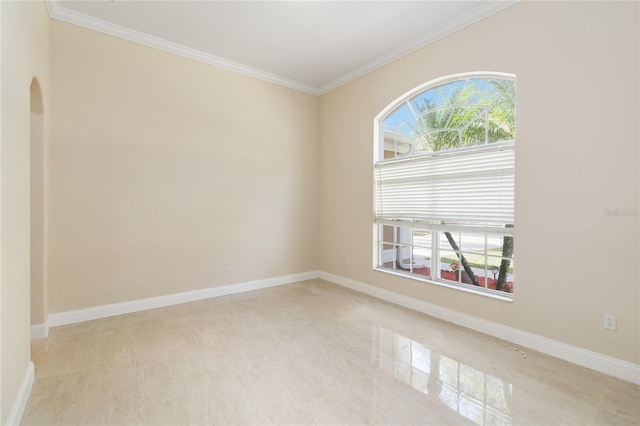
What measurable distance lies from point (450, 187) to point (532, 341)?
1711 mm

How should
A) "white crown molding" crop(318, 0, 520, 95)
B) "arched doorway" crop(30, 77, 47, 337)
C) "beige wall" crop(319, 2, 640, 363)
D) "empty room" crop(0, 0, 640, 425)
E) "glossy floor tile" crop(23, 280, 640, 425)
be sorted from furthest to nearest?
"white crown molding" crop(318, 0, 520, 95) → "arched doorway" crop(30, 77, 47, 337) → "beige wall" crop(319, 2, 640, 363) → "empty room" crop(0, 0, 640, 425) → "glossy floor tile" crop(23, 280, 640, 425)

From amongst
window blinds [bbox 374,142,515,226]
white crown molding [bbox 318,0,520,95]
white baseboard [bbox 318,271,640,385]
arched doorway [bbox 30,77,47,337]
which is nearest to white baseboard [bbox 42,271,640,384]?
white baseboard [bbox 318,271,640,385]

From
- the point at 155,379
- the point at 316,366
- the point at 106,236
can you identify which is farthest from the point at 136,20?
the point at 316,366

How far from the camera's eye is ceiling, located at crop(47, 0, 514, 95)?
10.0 feet

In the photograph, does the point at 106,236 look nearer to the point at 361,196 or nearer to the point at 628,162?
the point at 361,196

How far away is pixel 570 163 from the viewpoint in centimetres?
254

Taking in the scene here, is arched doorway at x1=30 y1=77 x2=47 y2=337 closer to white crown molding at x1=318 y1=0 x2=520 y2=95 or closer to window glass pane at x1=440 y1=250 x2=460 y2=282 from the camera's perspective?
white crown molding at x1=318 y1=0 x2=520 y2=95

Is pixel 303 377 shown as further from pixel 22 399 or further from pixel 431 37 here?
pixel 431 37

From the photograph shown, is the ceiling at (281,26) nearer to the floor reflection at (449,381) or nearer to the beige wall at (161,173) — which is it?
the beige wall at (161,173)

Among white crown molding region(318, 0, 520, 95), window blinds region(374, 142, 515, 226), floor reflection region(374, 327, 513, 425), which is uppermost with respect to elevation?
white crown molding region(318, 0, 520, 95)

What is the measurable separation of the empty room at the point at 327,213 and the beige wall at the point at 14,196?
0.03m

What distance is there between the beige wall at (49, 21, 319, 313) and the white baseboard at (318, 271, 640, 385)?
2160 mm

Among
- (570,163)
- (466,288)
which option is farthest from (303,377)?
(570,163)

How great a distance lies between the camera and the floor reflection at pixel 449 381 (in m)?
1.92
